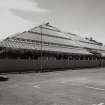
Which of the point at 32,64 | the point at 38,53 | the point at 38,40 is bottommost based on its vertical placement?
the point at 32,64

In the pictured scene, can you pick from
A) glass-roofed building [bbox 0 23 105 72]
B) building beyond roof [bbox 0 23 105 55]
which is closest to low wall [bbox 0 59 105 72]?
glass-roofed building [bbox 0 23 105 72]

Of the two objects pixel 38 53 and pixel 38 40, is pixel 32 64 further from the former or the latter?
pixel 38 40

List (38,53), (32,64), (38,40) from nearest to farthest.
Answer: (32,64) < (38,53) < (38,40)

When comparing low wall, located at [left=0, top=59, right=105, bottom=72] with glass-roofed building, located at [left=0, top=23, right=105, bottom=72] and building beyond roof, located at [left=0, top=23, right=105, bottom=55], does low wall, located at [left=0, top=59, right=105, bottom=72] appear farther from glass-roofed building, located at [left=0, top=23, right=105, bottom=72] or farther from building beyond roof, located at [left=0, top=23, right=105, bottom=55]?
building beyond roof, located at [left=0, top=23, right=105, bottom=55]

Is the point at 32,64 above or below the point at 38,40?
below

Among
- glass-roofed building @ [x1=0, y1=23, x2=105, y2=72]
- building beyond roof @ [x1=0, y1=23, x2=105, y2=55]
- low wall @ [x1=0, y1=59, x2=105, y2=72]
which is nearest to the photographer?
low wall @ [x1=0, y1=59, x2=105, y2=72]

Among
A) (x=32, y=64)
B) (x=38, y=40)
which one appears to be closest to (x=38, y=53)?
(x=32, y=64)

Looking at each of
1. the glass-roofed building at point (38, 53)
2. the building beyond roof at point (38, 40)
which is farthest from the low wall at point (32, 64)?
the building beyond roof at point (38, 40)

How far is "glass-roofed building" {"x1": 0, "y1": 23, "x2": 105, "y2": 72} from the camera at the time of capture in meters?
28.4

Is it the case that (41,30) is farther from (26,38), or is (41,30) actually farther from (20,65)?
(20,65)

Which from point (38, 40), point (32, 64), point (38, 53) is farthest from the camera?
point (38, 40)

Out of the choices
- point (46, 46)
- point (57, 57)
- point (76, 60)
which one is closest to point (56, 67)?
point (57, 57)

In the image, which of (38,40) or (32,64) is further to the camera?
(38,40)

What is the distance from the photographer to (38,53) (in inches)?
1307
